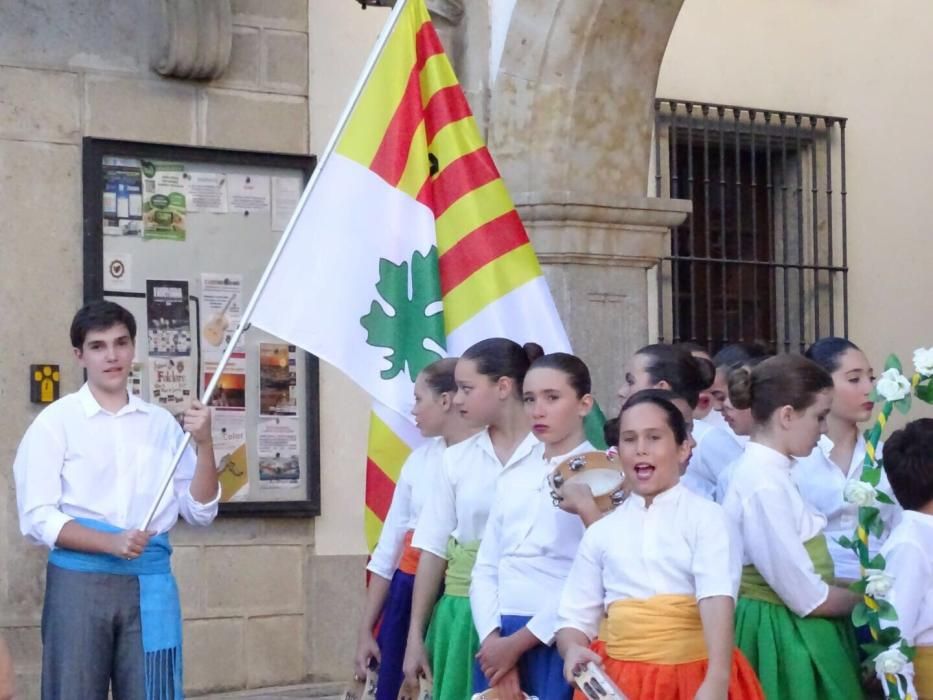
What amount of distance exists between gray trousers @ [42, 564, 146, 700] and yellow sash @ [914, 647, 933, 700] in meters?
2.13

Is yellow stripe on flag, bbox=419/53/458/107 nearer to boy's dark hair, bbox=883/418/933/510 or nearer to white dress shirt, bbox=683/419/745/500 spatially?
white dress shirt, bbox=683/419/745/500

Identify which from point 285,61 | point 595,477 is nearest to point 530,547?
point 595,477

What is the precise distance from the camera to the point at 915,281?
438 inches

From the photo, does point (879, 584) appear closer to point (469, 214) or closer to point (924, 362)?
point (924, 362)

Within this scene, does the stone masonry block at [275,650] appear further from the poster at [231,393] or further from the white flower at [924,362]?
the white flower at [924,362]

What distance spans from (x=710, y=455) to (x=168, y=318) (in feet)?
8.57

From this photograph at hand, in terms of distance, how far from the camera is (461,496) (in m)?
5.31

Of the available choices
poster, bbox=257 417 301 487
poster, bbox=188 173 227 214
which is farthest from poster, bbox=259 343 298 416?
poster, bbox=188 173 227 214

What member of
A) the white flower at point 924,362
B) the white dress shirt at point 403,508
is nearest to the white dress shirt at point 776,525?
the white flower at point 924,362

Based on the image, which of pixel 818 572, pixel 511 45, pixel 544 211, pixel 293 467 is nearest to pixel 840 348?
pixel 818 572

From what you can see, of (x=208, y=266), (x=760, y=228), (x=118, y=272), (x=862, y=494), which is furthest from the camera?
(x=760, y=228)

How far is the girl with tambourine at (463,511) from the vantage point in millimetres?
5215

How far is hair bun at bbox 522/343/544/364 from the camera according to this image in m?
5.38

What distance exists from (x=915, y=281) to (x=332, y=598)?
4922 millimetres
